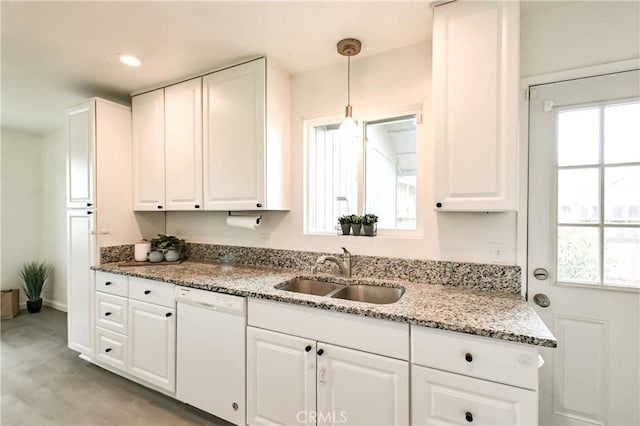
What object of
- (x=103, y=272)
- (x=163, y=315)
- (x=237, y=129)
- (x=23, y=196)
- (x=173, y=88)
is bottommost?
(x=163, y=315)

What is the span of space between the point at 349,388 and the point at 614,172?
1737 millimetres

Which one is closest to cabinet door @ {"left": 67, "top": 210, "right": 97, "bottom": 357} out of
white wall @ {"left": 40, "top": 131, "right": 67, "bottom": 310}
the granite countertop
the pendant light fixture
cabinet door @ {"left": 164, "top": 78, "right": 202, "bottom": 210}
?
the granite countertop

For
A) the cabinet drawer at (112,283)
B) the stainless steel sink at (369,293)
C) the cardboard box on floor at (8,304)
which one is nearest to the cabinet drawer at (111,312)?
the cabinet drawer at (112,283)

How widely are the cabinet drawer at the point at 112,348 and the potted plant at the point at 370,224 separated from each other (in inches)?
81.1

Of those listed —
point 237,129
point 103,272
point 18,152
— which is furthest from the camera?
point 18,152

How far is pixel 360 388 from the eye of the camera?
1.44m

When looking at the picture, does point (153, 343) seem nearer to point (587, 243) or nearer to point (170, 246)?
point (170, 246)

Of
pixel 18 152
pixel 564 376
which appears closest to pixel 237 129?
pixel 564 376

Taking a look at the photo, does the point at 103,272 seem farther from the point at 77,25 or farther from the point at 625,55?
the point at 625,55

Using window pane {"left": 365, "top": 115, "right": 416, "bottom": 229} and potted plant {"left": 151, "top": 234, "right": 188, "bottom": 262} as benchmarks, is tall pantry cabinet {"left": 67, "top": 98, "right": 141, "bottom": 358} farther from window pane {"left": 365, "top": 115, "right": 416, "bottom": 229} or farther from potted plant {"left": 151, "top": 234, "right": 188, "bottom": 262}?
window pane {"left": 365, "top": 115, "right": 416, "bottom": 229}

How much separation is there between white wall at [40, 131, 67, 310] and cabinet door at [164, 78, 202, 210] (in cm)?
256

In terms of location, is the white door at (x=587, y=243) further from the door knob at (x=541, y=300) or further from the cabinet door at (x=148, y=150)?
the cabinet door at (x=148, y=150)

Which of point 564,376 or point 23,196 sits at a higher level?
point 23,196

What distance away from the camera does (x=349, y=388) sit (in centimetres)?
146
